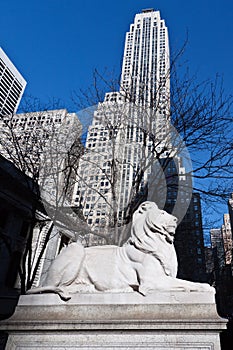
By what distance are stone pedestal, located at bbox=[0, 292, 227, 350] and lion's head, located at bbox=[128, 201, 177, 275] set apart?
61 centimetres

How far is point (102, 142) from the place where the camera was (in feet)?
39.0

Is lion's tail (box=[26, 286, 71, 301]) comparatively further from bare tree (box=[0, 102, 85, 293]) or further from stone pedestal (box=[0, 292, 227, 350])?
bare tree (box=[0, 102, 85, 293])

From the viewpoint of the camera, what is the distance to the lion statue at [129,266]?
3917 mm

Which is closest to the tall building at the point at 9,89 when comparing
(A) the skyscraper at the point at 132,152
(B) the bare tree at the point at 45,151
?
(B) the bare tree at the point at 45,151

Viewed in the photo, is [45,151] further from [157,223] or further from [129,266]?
[129,266]

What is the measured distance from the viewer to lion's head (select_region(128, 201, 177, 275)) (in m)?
4.21

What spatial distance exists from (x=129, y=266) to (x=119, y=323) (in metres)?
0.89

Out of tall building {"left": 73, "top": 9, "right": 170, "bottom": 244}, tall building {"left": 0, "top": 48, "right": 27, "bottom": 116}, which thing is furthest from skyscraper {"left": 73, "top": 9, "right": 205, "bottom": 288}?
tall building {"left": 0, "top": 48, "right": 27, "bottom": 116}

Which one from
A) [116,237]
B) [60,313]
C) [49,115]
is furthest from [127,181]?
[60,313]

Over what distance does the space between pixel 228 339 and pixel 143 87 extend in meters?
11.7

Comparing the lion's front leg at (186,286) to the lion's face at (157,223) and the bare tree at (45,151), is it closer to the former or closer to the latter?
the lion's face at (157,223)

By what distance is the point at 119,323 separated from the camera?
3482 millimetres

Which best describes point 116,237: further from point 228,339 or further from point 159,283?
point 228,339

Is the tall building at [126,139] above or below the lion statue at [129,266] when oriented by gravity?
above
